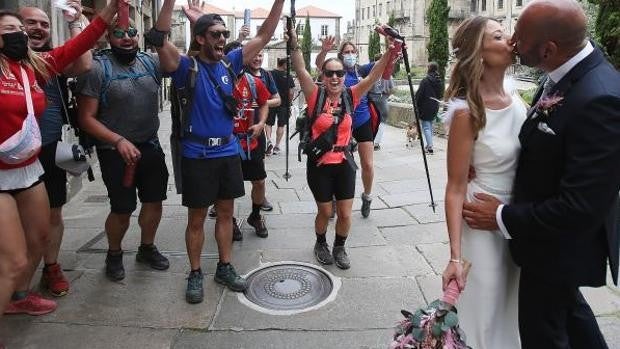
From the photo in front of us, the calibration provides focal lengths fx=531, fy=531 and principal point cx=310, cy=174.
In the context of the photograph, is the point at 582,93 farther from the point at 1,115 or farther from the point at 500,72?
the point at 1,115

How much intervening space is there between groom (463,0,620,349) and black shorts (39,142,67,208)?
2.97 meters

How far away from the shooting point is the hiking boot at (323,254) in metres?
4.69

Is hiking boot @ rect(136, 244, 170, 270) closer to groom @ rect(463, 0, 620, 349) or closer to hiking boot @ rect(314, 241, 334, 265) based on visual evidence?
hiking boot @ rect(314, 241, 334, 265)

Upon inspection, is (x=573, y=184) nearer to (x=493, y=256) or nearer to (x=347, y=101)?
(x=493, y=256)

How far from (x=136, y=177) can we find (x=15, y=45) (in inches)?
57.6

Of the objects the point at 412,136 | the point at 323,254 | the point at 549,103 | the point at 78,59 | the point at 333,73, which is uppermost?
the point at 78,59

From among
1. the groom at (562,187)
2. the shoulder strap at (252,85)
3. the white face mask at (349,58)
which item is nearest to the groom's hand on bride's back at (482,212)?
the groom at (562,187)

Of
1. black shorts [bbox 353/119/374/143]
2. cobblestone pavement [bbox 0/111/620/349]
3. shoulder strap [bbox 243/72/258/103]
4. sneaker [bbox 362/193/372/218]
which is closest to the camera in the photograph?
cobblestone pavement [bbox 0/111/620/349]

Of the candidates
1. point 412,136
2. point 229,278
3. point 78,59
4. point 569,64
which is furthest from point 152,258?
point 412,136

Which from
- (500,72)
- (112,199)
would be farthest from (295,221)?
(500,72)

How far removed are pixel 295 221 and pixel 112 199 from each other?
239 centimetres

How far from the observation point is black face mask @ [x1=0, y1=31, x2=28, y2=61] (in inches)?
119

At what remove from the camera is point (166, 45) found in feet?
11.9

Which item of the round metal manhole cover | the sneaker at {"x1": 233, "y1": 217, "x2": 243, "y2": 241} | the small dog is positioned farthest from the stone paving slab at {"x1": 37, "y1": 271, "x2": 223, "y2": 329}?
the small dog
